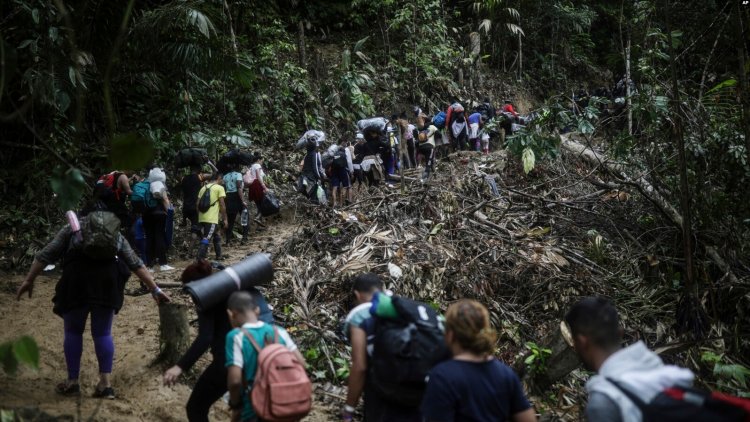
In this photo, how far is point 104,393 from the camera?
17.9ft

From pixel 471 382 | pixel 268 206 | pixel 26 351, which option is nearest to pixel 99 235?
pixel 26 351

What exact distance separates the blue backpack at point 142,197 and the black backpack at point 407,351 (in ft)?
20.3

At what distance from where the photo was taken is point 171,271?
9.91 m

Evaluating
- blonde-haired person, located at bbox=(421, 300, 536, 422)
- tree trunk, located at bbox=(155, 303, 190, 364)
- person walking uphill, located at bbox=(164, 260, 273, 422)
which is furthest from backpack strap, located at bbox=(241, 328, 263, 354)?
tree trunk, located at bbox=(155, 303, 190, 364)

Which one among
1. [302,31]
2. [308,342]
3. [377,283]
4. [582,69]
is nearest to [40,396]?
[308,342]

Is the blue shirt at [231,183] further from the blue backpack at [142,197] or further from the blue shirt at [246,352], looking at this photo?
the blue shirt at [246,352]

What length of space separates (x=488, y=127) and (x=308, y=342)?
6001 millimetres

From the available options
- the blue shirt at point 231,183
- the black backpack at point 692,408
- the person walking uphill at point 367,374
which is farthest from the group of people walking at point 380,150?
the black backpack at point 692,408

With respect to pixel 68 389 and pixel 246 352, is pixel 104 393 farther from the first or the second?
pixel 246 352

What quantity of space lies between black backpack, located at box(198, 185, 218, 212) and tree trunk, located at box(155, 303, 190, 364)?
3.58 meters

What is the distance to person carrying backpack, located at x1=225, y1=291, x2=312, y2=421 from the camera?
12.0 feet

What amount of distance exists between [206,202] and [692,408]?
26.5 feet

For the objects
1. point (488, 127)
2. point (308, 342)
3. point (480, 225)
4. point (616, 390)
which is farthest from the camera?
point (488, 127)

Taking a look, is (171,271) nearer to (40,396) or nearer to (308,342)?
(308,342)
